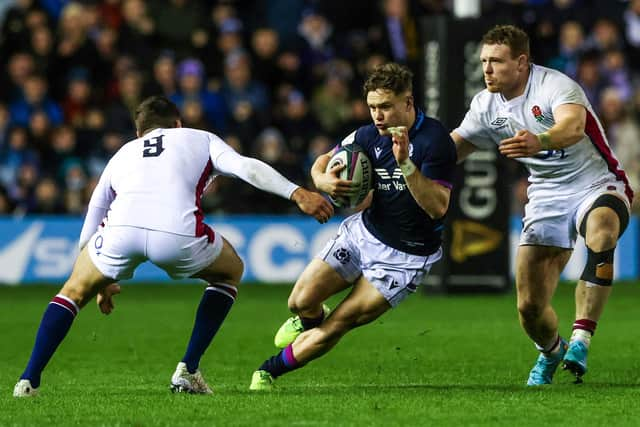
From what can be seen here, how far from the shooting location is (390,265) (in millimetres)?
7645

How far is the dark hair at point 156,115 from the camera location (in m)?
7.58

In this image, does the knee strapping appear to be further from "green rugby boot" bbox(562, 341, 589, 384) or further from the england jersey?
the england jersey

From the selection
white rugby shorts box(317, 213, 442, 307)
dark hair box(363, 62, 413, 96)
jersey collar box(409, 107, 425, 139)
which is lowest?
white rugby shorts box(317, 213, 442, 307)

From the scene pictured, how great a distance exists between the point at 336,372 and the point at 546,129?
220 centimetres

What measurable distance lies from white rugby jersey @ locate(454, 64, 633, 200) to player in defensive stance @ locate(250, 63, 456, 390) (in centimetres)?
58

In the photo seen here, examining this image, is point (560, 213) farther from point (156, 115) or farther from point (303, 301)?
point (156, 115)

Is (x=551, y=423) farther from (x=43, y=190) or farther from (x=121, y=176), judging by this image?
(x=43, y=190)

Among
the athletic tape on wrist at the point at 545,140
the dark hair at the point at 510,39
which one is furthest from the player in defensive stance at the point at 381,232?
the dark hair at the point at 510,39

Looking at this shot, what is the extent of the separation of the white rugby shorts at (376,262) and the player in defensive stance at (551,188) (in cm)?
69

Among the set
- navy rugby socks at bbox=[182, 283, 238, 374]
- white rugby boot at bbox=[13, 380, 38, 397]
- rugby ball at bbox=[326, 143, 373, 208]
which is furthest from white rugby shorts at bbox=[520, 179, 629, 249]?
white rugby boot at bbox=[13, 380, 38, 397]

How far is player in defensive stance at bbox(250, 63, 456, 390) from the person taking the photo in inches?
294

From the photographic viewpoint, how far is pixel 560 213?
→ 807cm

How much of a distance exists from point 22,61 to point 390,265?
437 inches

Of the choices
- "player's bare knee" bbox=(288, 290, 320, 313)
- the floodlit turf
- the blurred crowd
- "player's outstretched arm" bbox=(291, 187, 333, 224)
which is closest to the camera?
the floodlit turf
